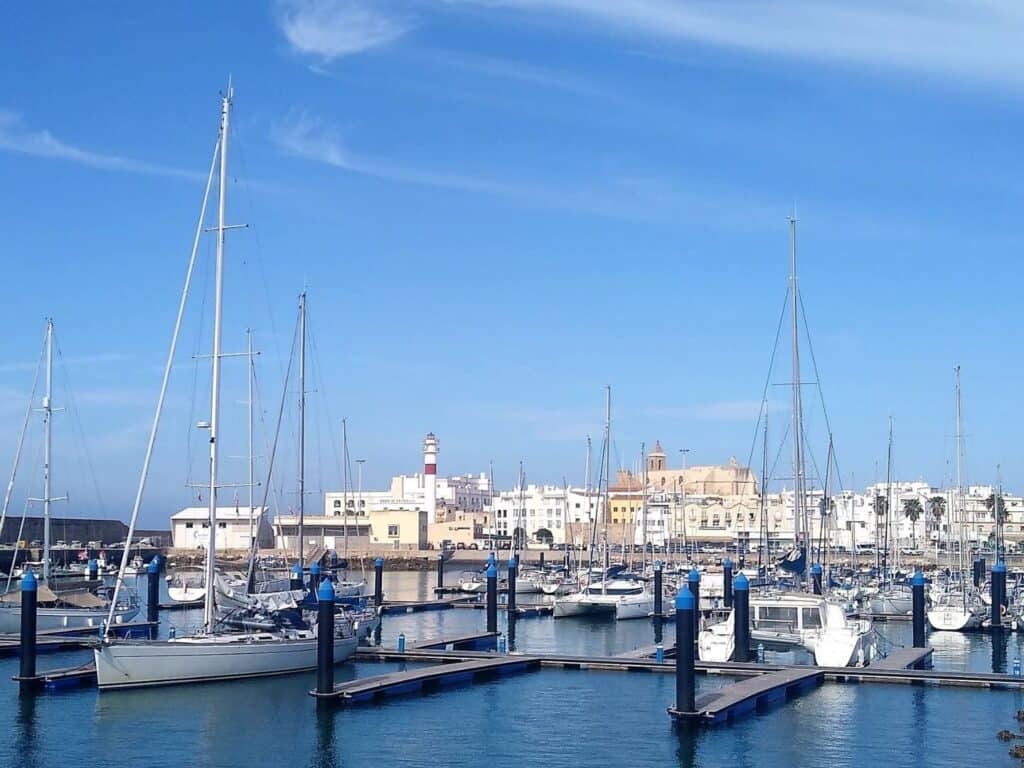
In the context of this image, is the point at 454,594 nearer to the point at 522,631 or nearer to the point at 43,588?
the point at 522,631

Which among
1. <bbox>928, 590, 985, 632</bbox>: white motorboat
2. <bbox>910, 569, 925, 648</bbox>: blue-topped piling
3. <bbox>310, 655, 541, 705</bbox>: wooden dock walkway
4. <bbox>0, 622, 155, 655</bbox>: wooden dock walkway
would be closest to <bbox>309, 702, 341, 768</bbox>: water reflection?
<bbox>310, 655, 541, 705</bbox>: wooden dock walkway

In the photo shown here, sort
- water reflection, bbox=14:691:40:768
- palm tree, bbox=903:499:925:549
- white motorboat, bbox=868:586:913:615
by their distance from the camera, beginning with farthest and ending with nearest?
palm tree, bbox=903:499:925:549 < white motorboat, bbox=868:586:913:615 < water reflection, bbox=14:691:40:768

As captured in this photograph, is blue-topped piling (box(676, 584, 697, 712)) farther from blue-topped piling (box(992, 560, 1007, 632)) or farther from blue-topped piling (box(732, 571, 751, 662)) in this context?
blue-topped piling (box(992, 560, 1007, 632))

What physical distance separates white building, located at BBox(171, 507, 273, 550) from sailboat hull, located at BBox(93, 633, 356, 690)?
94704 mm

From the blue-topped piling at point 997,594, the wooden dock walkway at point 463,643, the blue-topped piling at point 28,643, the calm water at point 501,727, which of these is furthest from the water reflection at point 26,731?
the blue-topped piling at point 997,594

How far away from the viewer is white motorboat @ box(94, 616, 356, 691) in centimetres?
3381

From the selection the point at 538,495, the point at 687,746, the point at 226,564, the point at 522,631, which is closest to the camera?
the point at 687,746

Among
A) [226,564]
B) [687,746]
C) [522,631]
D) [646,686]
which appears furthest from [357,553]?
[687,746]

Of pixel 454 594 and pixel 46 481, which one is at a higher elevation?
pixel 46 481

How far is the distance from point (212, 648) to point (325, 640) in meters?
4.22

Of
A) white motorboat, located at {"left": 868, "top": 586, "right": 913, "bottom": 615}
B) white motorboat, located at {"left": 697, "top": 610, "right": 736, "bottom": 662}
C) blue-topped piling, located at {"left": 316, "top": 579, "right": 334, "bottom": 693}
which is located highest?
blue-topped piling, located at {"left": 316, "top": 579, "right": 334, "bottom": 693}

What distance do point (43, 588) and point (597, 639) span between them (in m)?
22.9

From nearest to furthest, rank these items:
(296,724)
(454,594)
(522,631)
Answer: (296,724), (522,631), (454,594)

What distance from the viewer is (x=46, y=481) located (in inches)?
2063
